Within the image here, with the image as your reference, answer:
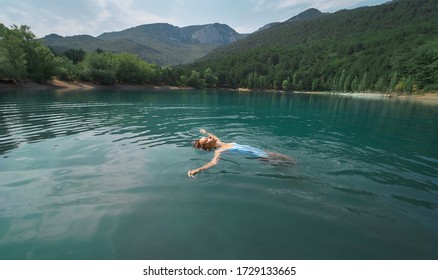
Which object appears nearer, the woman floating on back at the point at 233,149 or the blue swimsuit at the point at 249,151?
the woman floating on back at the point at 233,149

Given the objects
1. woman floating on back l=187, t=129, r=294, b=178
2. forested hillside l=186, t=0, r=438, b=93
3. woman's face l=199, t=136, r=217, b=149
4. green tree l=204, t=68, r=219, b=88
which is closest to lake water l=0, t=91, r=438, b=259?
woman floating on back l=187, t=129, r=294, b=178

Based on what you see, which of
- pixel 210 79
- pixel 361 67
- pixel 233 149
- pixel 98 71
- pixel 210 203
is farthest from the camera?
pixel 210 79

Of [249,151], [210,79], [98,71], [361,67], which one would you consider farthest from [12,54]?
[361,67]

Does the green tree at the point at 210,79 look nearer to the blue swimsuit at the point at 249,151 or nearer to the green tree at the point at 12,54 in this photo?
the green tree at the point at 12,54

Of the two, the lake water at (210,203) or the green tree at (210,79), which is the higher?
the green tree at (210,79)

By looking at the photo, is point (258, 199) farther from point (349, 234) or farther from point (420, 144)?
point (420, 144)

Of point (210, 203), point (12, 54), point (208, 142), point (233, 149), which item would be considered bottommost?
point (210, 203)

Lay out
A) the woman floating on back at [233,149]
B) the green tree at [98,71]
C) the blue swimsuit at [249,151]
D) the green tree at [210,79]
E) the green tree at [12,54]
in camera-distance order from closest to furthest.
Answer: the woman floating on back at [233,149] → the blue swimsuit at [249,151] → the green tree at [12,54] → the green tree at [98,71] → the green tree at [210,79]

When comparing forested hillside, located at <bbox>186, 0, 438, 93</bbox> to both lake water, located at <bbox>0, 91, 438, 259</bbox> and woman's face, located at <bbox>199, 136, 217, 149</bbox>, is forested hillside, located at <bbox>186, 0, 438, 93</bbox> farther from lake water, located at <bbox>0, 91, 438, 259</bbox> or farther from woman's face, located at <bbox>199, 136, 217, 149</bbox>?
woman's face, located at <bbox>199, 136, 217, 149</bbox>

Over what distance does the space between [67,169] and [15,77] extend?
6168cm

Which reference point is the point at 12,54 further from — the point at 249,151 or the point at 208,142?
the point at 249,151

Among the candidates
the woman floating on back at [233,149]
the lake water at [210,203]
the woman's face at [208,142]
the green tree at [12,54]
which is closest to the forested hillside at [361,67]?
the lake water at [210,203]

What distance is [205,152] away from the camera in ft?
35.1
